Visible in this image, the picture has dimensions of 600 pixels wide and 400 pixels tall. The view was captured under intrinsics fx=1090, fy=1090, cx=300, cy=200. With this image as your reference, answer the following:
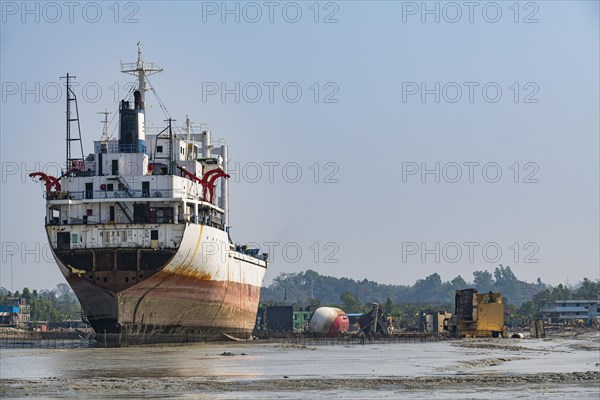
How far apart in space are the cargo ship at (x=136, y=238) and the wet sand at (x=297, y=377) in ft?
43.9

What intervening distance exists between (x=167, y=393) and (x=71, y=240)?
125ft

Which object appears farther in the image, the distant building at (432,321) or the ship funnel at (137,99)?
the distant building at (432,321)

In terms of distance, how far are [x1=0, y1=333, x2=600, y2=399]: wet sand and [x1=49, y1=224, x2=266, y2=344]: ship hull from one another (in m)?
13.0

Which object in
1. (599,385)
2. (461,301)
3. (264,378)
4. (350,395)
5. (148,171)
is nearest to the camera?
(350,395)

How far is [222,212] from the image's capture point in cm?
8294

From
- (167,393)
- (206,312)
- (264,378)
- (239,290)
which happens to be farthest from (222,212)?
(167,393)

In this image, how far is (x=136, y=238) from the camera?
217ft

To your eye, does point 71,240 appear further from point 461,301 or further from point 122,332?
point 461,301

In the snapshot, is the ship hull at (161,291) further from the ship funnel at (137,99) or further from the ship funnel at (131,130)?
the ship funnel at (137,99)

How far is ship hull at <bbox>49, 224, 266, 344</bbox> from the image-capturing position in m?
64.9

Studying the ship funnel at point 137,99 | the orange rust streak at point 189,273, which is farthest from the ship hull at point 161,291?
the ship funnel at point 137,99

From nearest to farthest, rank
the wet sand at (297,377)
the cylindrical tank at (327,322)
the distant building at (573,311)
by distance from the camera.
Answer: the wet sand at (297,377), the cylindrical tank at (327,322), the distant building at (573,311)

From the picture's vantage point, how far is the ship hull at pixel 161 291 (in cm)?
6494

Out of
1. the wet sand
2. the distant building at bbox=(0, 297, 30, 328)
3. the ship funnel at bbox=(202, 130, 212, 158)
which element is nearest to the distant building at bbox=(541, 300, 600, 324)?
the distant building at bbox=(0, 297, 30, 328)
